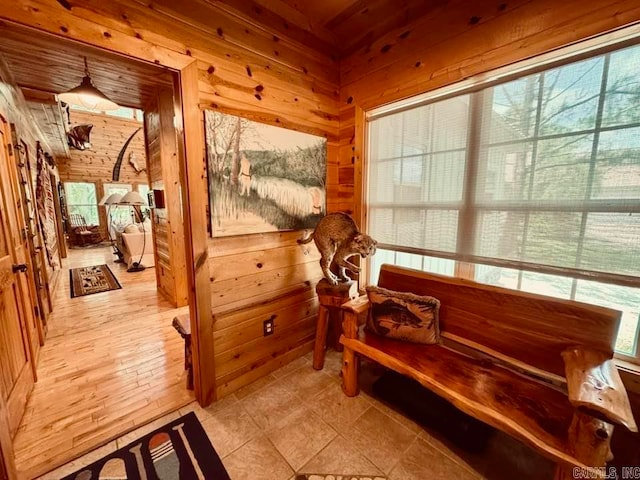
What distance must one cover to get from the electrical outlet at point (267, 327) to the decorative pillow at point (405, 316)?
2.56 feet

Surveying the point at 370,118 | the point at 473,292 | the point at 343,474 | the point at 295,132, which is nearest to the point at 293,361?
the point at 343,474

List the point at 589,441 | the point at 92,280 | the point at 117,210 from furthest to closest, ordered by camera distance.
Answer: the point at 117,210, the point at 92,280, the point at 589,441

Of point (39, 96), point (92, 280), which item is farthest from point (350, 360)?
point (92, 280)

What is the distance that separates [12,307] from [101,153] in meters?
8.07

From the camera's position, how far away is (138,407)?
176 centimetres

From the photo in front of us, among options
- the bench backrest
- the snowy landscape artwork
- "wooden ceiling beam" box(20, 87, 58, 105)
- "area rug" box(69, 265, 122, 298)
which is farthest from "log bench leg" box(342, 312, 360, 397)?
"wooden ceiling beam" box(20, 87, 58, 105)

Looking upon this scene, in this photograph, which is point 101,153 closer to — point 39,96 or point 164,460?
point 39,96

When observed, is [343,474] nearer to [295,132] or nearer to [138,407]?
[138,407]

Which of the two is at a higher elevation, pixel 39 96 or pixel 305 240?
pixel 39 96

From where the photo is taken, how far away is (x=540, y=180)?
142 centimetres

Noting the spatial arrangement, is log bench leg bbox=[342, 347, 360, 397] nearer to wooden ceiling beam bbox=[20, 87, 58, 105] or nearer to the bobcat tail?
the bobcat tail

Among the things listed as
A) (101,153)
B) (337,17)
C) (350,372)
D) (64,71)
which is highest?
(101,153)

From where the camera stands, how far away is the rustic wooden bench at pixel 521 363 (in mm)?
952

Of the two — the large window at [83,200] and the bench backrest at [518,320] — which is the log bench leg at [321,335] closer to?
the bench backrest at [518,320]
